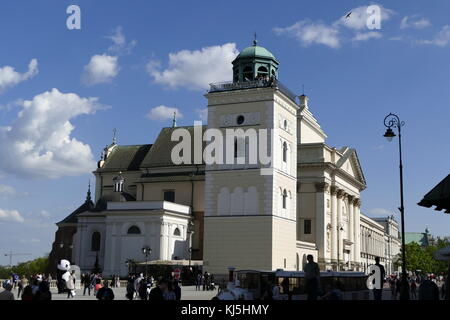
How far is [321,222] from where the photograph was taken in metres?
65.9

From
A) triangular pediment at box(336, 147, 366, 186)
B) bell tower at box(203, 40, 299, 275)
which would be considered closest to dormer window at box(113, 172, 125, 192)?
bell tower at box(203, 40, 299, 275)

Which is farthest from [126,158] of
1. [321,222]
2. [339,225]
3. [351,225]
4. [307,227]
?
[351,225]

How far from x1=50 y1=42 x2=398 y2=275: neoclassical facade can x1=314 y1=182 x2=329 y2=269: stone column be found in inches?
4.2

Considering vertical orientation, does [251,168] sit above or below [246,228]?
above

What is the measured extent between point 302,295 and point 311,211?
4122cm

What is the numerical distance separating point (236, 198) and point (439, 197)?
3971 cm

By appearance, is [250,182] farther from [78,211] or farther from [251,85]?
[78,211]

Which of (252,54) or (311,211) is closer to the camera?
(252,54)

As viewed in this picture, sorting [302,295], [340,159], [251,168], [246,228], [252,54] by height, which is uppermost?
[252,54]

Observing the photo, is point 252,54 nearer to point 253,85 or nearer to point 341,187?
point 253,85

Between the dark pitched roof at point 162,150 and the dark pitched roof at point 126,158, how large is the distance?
314 cm
